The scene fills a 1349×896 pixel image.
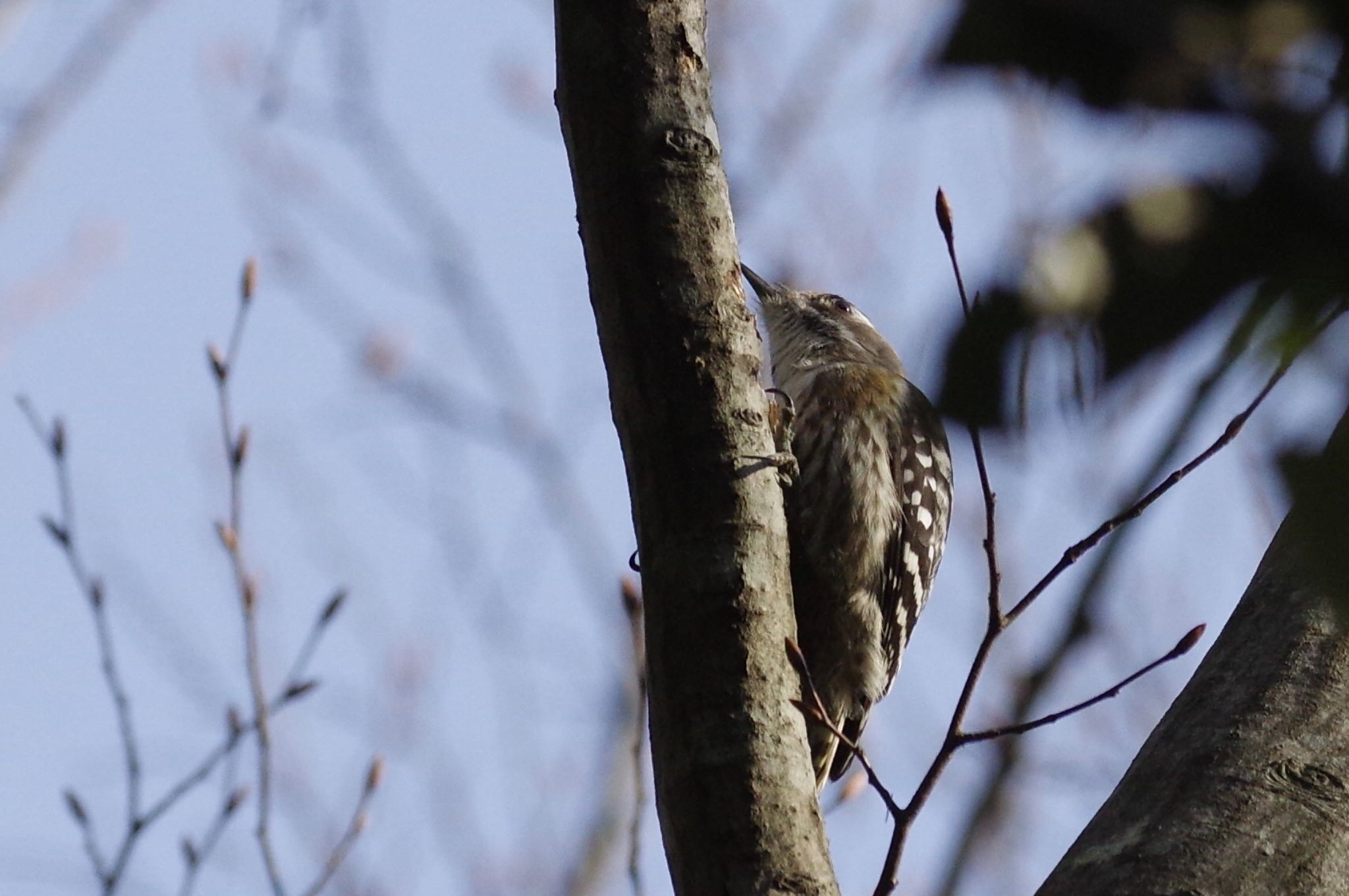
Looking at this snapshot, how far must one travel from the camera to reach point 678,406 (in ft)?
8.48

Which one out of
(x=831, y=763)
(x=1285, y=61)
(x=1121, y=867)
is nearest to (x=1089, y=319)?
(x=1285, y=61)

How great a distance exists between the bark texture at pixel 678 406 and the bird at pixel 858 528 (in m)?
1.40

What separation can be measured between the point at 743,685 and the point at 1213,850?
0.88 metres

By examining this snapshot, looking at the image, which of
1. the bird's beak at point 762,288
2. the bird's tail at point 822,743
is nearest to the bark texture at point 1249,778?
the bird's tail at point 822,743

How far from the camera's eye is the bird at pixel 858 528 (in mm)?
4180

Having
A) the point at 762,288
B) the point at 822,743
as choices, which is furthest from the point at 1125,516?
the point at 762,288

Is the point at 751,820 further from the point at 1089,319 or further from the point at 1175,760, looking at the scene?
the point at 1089,319

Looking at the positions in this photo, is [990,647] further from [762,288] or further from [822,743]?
[762,288]

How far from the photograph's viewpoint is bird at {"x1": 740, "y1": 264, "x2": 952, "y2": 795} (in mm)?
4180

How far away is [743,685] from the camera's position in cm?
256

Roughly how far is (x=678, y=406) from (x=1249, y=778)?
4.08 ft

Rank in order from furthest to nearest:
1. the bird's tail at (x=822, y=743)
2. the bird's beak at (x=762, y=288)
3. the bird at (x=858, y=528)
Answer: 1. the bird's beak at (x=762, y=288)
2. the bird's tail at (x=822, y=743)
3. the bird at (x=858, y=528)

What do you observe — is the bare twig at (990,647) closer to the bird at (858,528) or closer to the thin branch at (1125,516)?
the thin branch at (1125,516)

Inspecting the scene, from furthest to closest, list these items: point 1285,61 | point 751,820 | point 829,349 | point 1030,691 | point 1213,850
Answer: point 829,349 → point 1030,691 → point 1213,850 → point 751,820 → point 1285,61
